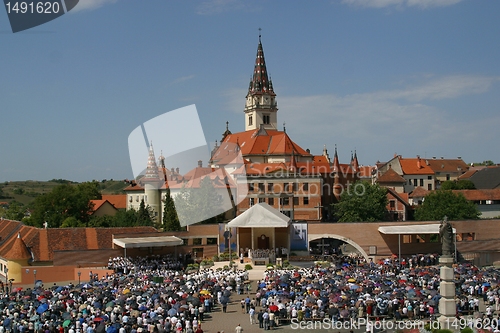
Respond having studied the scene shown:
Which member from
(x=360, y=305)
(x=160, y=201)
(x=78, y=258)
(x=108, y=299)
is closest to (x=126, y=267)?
(x=78, y=258)

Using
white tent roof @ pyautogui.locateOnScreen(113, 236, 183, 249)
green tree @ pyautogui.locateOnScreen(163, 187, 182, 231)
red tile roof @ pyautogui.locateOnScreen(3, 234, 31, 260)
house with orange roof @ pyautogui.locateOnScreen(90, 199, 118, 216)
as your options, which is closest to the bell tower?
house with orange roof @ pyautogui.locateOnScreen(90, 199, 118, 216)

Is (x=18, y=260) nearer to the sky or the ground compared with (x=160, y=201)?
nearer to the ground

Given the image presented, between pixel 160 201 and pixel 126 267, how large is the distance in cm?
3528

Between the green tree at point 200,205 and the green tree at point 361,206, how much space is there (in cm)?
1191

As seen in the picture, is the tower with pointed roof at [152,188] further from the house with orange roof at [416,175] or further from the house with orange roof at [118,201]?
the house with orange roof at [416,175]

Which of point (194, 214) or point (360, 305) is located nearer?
point (360, 305)

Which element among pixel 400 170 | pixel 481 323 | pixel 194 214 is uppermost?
pixel 400 170

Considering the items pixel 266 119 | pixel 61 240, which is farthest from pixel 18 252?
pixel 266 119

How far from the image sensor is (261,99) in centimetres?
9600

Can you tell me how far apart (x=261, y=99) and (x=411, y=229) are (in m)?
55.1

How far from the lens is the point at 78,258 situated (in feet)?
136

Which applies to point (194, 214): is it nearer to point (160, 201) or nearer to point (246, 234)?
point (246, 234)

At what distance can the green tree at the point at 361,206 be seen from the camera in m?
59.0

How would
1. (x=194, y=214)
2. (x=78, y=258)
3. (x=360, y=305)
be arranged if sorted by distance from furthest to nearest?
(x=194, y=214) < (x=78, y=258) < (x=360, y=305)
